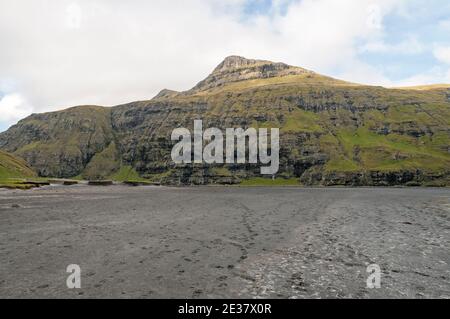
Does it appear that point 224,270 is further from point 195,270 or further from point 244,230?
point 244,230

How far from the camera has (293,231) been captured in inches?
1970

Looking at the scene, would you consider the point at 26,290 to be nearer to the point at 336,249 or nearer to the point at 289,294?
the point at 289,294

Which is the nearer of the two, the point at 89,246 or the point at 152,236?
the point at 89,246

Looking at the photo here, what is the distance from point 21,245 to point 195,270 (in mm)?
21685

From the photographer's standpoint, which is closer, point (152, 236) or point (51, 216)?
point (152, 236)

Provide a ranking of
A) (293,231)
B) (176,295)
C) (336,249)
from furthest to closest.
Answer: (293,231) → (336,249) → (176,295)

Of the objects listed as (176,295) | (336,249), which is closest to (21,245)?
(176,295)

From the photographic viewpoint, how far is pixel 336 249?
3700 centimetres

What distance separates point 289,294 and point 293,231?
2813 centimetres

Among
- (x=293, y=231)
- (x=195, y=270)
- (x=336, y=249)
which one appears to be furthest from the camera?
(x=293, y=231)
